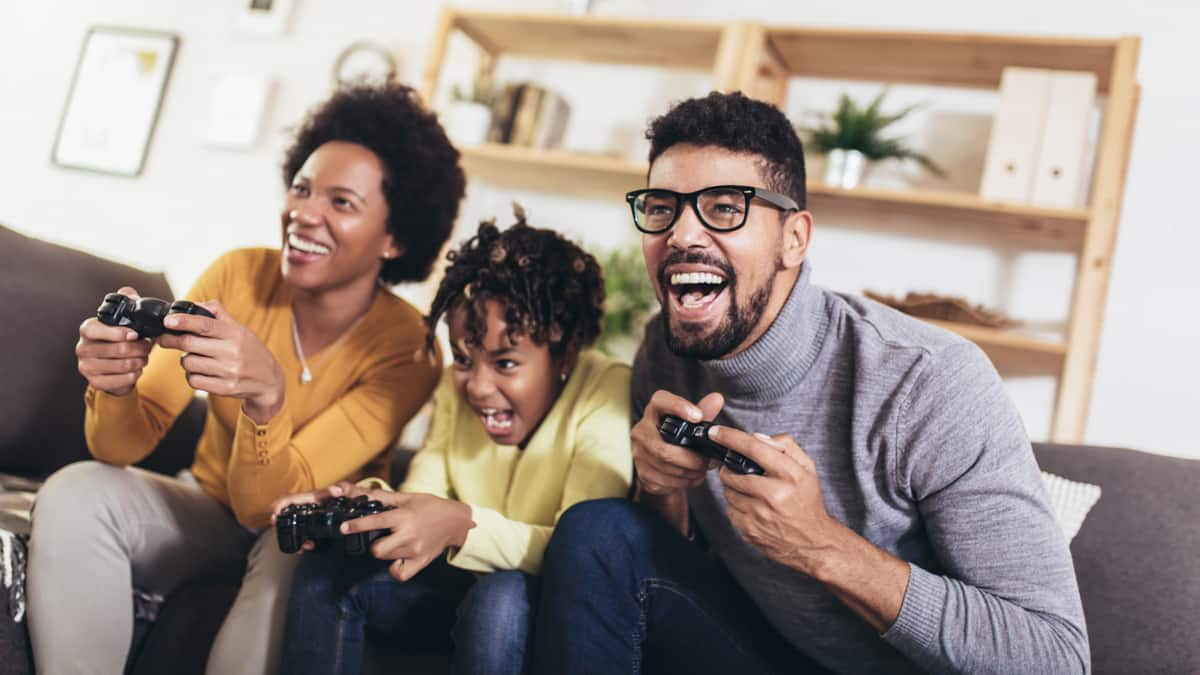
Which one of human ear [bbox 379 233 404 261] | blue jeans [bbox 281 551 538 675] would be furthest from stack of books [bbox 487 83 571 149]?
blue jeans [bbox 281 551 538 675]

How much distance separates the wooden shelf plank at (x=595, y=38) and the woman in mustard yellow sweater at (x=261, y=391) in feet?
2.81

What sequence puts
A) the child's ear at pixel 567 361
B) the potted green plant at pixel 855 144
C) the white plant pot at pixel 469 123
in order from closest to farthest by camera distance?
the child's ear at pixel 567 361 < the potted green plant at pixel 855 144 < the white plant pot at pixel 469 123

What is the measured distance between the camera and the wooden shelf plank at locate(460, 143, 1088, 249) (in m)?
2.04

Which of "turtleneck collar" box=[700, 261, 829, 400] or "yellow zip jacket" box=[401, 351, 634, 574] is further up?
"turtleneck collar" box=[700, 261, 829, 400]

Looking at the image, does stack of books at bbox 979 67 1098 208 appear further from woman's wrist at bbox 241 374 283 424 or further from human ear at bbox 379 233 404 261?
woman's wrist at bbox 241 374 283 424

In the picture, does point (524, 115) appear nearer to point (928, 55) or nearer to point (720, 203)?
point (928, 55)

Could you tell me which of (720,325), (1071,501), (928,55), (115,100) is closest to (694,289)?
(720,325)

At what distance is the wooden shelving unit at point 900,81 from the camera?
1.93 m

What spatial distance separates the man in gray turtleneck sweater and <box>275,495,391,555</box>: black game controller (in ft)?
0.75

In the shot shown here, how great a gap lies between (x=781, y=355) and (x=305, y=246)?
0.81 m

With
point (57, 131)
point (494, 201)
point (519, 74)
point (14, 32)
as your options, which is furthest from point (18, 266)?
point (14, 32)

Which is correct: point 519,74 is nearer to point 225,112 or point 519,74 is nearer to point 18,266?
point 225,112

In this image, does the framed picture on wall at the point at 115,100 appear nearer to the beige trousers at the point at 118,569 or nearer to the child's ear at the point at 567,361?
the beige trousers at the point at 118,569

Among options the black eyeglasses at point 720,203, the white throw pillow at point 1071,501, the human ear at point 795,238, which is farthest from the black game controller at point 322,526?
the white throw pillow at point 1071,501
